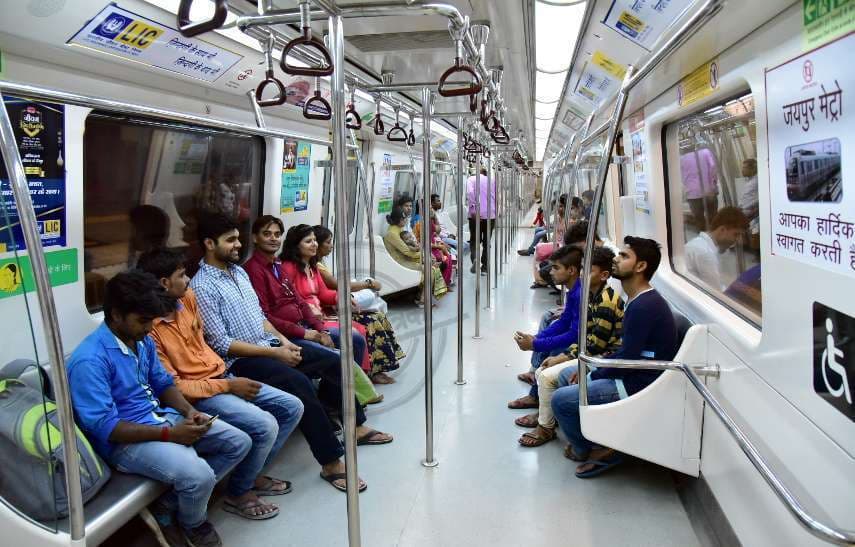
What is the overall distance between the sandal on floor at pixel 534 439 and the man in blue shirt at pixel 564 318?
509mm

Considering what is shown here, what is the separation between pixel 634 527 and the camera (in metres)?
2.78

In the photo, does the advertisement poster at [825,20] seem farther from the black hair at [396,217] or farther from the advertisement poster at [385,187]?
the advertisement poster at [385,187]

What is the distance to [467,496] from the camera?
3072mm

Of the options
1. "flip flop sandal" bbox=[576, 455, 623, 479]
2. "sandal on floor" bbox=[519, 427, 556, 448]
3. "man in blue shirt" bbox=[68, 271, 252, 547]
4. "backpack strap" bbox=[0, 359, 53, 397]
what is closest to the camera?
"backpack strap" bbox=[0, 359, 53, 397]

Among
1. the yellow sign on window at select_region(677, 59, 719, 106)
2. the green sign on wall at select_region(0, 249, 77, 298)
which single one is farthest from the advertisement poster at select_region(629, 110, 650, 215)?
the green sign on wall at select_region(0, 249, 77, 298)

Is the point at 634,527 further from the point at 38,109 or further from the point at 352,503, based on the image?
the point at 38,109

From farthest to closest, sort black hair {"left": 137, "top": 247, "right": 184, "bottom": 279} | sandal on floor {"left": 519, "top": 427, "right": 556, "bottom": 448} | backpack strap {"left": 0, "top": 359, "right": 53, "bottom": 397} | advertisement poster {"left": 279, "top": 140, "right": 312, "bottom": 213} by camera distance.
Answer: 1. advertisement poster {"left": 279, "top": 140, "right": 312, "bottom": 213}
2. sandal on floor {"left": 519, "top": 427, "right": 556, "bottom": 448}
3. black hair {"left": 137, "top": 247, "right": 184, "bottom": 279}
4. backpack strap {"left": 0, "top": 359, "right": 53, "bottom": 397}

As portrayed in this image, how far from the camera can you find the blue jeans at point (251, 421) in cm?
283

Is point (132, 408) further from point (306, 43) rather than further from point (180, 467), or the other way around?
point (306, 43)

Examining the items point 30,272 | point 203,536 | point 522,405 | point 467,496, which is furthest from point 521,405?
point 30,272

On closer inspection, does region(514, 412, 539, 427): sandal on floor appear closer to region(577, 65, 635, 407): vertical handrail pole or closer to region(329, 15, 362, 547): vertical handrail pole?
region(577, 65, 635, 407): vertical handrail pole

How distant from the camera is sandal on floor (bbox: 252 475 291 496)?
121 inches

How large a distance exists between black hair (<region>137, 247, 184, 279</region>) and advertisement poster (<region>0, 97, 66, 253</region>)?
0.41m

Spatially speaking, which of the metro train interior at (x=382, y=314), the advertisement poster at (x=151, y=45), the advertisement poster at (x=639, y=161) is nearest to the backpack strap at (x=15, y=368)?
the metro train interior at (x=382, y=314)
